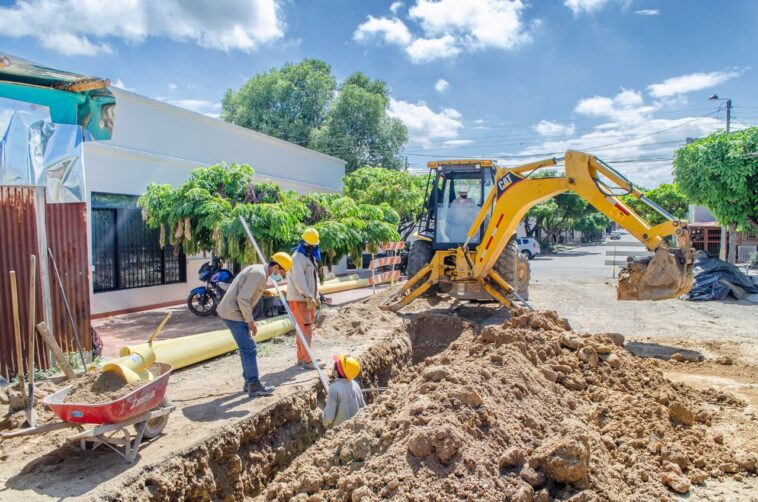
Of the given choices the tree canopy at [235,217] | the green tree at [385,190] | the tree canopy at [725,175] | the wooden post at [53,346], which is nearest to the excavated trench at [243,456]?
the wooden post at [53,346]

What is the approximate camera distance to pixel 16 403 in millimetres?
5266

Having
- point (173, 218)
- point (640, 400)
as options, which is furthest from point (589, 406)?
point (173, 218)

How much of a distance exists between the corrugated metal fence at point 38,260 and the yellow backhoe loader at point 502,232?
5.85m

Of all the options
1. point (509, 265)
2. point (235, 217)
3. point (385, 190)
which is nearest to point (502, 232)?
point (509, 265)

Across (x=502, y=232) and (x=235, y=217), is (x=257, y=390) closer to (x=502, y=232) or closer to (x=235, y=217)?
(x=235, y=217)

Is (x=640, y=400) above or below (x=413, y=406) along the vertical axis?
below

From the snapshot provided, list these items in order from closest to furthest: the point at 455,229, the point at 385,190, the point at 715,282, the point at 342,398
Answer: the point at 342,398 → the point at 455,229 → the point at 715,282 → the point at 385,190

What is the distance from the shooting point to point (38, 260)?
6648 millimetres

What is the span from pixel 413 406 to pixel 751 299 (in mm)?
13896

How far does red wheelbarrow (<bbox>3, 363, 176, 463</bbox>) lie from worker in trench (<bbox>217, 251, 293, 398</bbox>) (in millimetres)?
1206

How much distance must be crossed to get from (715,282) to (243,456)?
1442 centimetres

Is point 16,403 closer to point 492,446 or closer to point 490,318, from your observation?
point 492,446

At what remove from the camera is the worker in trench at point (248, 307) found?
19.7ft

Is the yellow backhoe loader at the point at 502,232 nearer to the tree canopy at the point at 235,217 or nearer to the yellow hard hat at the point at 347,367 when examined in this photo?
the tree canopy at the point at 235,217
